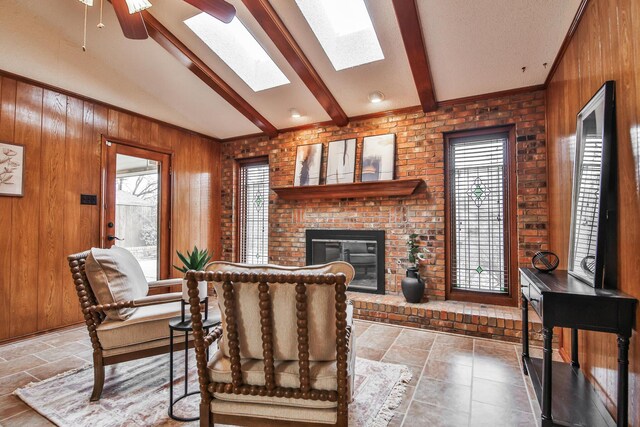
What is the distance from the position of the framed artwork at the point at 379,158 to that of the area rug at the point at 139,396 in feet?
7.30

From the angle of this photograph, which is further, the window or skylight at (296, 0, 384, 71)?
the window

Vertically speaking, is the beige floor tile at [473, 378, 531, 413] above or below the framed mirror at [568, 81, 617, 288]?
below

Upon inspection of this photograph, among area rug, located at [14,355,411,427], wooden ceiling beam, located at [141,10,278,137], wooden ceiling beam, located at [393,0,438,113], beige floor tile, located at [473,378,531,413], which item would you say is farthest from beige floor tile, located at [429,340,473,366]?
wooden ceiling beam, located at [141,10,278,137]

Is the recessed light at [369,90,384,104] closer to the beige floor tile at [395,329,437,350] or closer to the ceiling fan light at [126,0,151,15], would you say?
the ceiling fan light at [126,0,151,15]

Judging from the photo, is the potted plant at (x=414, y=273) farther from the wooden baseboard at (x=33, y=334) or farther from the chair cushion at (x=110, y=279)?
the wooden baseboard at (x=33, y=334)

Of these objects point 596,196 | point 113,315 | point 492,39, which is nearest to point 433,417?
point 596,196

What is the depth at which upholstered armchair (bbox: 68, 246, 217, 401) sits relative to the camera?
79.0 inches

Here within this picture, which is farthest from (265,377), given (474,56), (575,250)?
(474,56)

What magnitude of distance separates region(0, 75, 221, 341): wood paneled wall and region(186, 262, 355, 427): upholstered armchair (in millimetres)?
2957

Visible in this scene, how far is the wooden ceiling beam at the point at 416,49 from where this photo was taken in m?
2.51

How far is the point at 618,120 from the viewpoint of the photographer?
5.41 ft

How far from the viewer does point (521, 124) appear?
11.0ft

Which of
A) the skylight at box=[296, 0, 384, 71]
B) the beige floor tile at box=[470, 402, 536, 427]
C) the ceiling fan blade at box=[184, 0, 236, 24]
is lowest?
the beige floor tile at box=[470, 402, 536, 427]

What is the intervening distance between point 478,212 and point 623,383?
2.37 m
